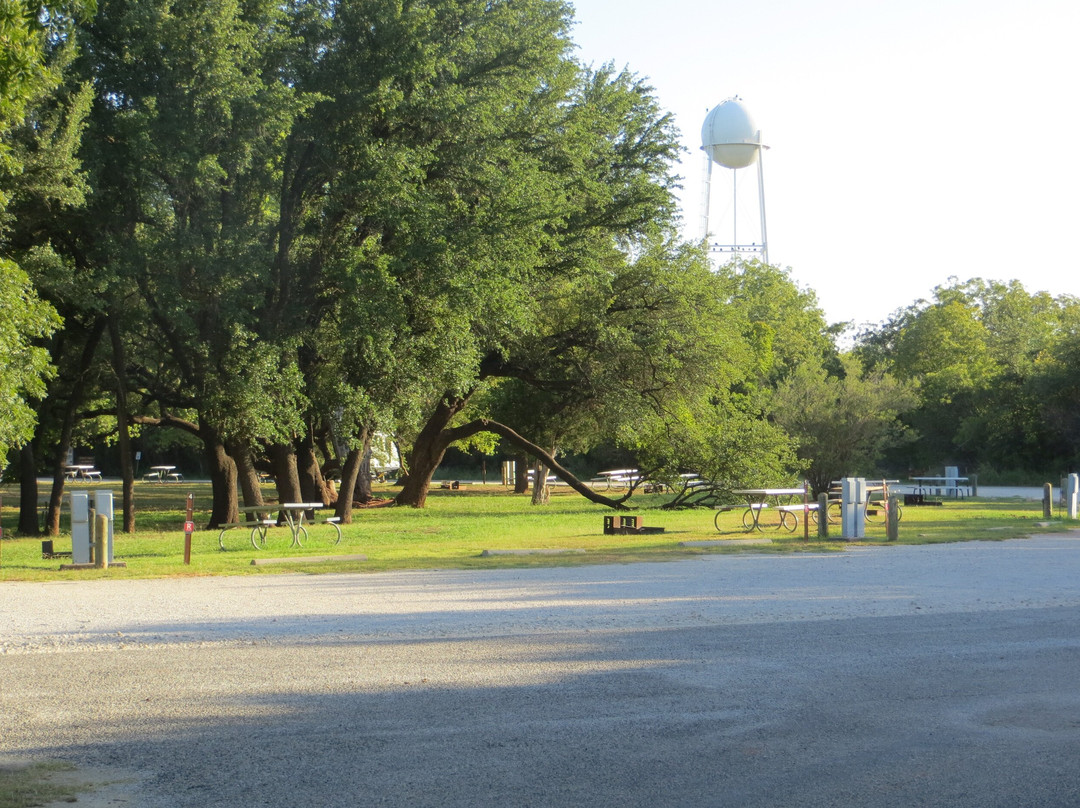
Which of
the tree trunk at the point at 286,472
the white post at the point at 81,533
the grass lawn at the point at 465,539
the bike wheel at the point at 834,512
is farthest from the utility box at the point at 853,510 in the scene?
the tree trunk at the point at 286,472

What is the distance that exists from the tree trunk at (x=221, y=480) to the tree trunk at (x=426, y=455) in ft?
29.8

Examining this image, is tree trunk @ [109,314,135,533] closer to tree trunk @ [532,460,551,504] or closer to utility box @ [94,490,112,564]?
utility box @ [94,490,112,564]

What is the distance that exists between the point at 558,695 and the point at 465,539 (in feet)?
47.3

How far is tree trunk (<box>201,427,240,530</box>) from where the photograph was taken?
26.2 metres

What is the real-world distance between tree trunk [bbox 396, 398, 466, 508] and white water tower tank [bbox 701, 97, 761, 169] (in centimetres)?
3977

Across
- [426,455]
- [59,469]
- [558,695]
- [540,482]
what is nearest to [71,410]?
[59,469]

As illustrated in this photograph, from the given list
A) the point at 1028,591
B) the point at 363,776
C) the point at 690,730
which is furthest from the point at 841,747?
the point at 1028,591

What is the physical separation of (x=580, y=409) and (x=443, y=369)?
910 centimetres

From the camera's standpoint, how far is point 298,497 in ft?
88.6

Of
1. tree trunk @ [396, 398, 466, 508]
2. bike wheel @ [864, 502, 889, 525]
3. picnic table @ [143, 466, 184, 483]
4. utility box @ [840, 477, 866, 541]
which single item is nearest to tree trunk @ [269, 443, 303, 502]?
tree trunk @ [396, 398, 466, 508]

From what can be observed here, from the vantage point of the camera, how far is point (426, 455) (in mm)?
36000

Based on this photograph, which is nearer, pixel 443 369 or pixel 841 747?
pixel 841 747

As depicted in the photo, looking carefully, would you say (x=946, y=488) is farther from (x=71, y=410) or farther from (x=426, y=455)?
(x=71, y=410)

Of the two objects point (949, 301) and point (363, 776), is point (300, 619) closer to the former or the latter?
point (363, 776)
